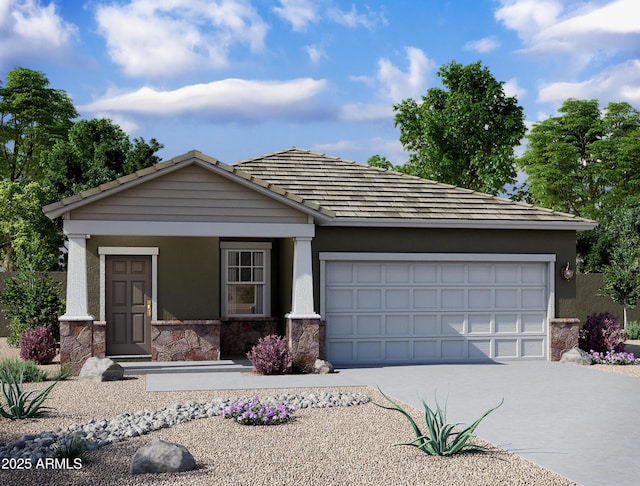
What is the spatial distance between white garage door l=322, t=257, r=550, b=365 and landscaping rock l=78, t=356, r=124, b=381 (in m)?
4.67

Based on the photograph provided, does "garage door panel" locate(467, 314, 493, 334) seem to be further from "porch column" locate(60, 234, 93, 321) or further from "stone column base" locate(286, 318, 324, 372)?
"porch column" locate(60, 234, 93, 321)

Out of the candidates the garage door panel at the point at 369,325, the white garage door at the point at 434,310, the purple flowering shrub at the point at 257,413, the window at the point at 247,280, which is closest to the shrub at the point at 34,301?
the window at the point at 247,280

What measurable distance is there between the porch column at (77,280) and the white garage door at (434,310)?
5.00 metres

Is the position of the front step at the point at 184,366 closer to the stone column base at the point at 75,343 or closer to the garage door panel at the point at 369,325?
the stone column base at the point at 75,343

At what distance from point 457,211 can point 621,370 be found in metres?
4.88

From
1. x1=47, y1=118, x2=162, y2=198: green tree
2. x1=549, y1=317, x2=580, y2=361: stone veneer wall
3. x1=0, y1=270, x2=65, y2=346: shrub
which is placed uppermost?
Result: x1=47, y1=118, x2=162, y2=198: green tree

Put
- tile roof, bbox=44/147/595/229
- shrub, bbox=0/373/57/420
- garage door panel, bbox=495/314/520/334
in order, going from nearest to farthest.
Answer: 1. shrub, bbox=0/373/57/420
2. tile roof, bbox=44/147/595/229
3. garage door panel, bbox=495/314/520/334

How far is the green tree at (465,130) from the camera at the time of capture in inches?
1432

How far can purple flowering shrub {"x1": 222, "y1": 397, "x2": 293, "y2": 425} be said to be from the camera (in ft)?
33.9

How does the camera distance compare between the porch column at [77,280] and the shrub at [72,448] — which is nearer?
the shrub at [72,448]

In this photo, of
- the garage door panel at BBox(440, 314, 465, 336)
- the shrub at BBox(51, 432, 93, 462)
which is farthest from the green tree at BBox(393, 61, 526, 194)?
the shrub at BBox(51, 432, 93, 462)

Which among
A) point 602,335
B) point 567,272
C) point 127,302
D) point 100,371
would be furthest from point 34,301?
point 602,335

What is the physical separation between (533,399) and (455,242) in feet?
20.0

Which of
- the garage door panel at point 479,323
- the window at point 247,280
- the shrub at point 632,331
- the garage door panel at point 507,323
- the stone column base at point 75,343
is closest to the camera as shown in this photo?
Result: the stone column base at point 75,343
